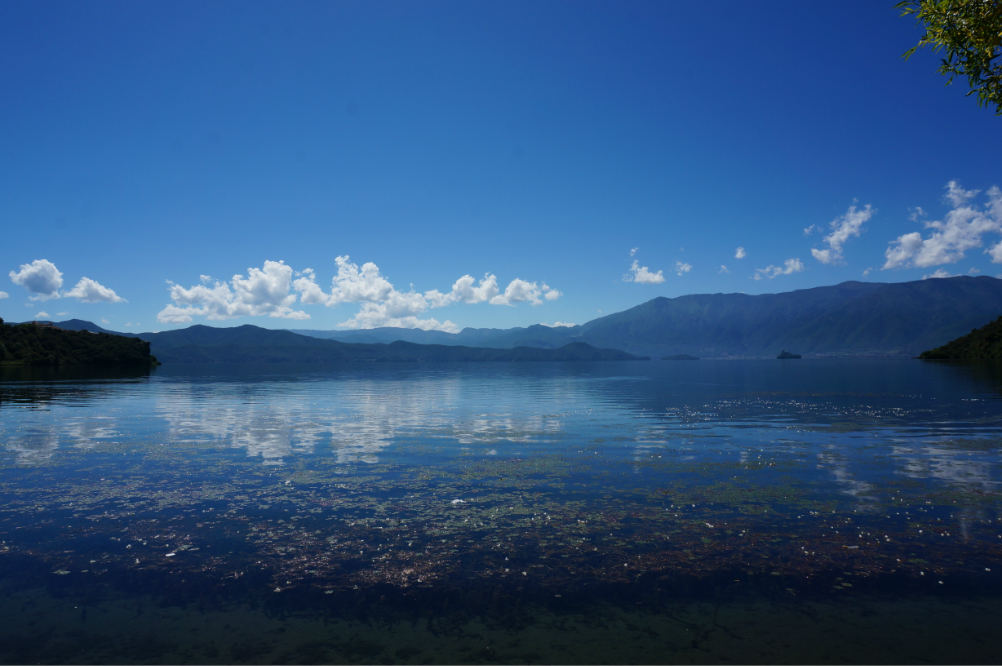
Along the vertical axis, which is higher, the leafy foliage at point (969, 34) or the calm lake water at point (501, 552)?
the leafy foliage at point (969, 34)

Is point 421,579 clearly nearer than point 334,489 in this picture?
Yes

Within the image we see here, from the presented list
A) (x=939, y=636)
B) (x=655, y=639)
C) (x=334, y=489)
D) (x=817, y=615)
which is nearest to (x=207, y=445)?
(x=334, y=489)

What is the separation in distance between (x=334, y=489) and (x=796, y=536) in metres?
16.1

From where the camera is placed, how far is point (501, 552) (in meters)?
13.9

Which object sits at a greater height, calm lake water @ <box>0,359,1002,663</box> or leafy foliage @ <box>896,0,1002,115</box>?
leafy foliage @ <box>896,0,1002,115</box>

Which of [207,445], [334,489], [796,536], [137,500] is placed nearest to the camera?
[796,536]

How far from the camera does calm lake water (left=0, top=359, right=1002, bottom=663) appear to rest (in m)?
9.82

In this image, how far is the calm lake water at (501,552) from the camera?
387 inches

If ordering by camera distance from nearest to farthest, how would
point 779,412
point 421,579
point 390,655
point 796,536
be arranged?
point 390,655
point 421,579
point 796,536
point 779,412

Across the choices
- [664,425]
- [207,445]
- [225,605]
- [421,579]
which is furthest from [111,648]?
[664,425]

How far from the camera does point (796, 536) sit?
48.9 feet

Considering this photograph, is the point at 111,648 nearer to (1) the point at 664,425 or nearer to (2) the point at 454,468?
(2) the point at 454,468

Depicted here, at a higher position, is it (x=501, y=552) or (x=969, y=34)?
(x=969, y=34)

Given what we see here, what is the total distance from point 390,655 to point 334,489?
12.0 metres
